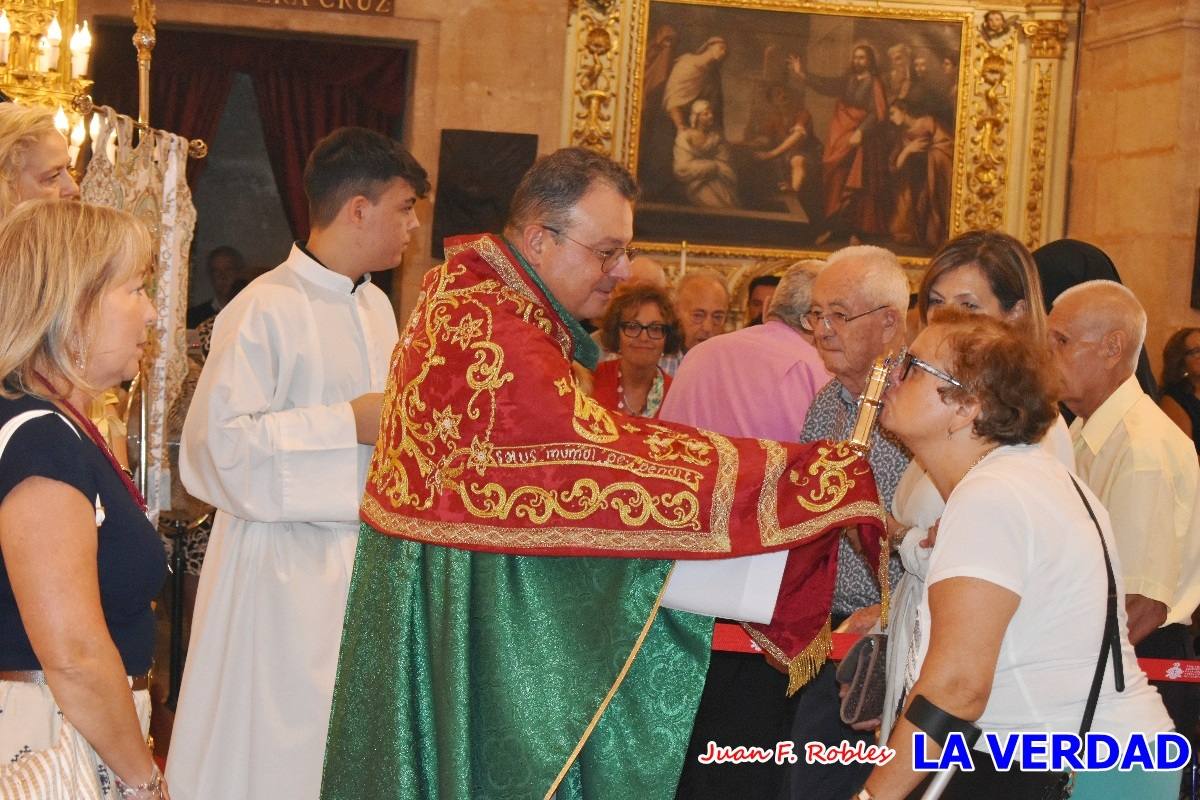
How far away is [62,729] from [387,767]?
945 mm

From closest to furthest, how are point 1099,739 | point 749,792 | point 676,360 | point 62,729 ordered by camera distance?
point 62,729 → point 1099,739 → point 749,792 → point 676,360

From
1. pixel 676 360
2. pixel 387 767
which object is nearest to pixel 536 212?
pixel 387 767

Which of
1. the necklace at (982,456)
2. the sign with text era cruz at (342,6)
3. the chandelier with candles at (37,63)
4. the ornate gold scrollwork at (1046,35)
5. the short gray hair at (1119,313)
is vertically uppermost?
the ornate gold scrollwork at (1046,35)

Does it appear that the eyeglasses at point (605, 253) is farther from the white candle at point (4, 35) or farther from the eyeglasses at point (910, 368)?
the white candle at point (4, 35)

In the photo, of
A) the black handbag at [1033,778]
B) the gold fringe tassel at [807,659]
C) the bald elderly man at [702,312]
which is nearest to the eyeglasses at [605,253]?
the gold fringe tassel at [807,659]

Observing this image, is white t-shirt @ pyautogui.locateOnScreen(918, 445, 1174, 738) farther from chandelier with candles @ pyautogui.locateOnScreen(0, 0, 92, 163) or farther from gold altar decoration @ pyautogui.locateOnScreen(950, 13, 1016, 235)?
gold altar decoration @ pyautogui.locateOnScreen(950, 13, 1016, 235)

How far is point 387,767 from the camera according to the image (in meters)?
3.20

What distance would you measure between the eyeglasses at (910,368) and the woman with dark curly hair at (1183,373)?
20.5 ft

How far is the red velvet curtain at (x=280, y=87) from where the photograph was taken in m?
11.5

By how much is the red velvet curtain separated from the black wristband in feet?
32.0

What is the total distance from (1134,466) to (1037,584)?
1.70 metres

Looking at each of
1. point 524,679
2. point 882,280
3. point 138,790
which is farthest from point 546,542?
Result: point 882,280

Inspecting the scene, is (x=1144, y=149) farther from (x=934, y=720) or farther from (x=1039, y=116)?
(x=934, y=720)

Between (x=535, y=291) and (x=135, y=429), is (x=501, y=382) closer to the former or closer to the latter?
(x=535, y=291)
